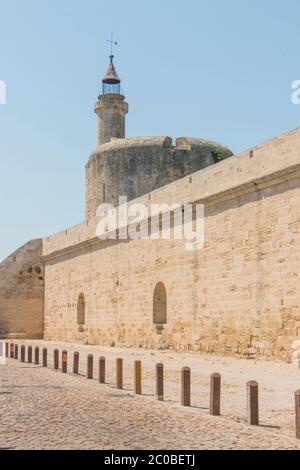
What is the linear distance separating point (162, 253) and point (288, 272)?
5445mm

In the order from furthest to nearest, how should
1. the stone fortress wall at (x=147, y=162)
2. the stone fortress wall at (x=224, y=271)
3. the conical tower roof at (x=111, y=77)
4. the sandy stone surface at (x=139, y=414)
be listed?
1. the conical tower roof at (x=111, y=77)
2. the stone fortress wall at (x=147, y=162)
3. the stone fortress wall at (x=224, y=271)
4. the sandy stone surface at (x=139, y=414)

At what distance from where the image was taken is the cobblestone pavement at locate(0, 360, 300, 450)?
206 inches

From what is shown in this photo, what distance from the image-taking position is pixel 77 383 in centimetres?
981

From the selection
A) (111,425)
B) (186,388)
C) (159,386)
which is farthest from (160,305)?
(111,425)

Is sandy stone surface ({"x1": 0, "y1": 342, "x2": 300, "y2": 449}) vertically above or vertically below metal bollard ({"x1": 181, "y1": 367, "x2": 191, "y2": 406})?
below

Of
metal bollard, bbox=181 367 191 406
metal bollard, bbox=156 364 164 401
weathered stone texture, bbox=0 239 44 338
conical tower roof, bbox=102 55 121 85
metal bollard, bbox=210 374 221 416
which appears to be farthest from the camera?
conical tower roof, bbox=102 55 121 85

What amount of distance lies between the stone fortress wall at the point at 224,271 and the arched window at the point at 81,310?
1877 millimetres

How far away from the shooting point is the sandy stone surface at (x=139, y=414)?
5.33m

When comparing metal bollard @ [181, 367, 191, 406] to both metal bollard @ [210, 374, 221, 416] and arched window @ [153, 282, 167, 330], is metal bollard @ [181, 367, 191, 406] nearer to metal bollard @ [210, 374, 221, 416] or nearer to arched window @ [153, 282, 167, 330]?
metal bollard @ [210, 374, 221, 416]

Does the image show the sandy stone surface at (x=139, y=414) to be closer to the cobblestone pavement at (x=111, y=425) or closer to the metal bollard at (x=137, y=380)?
the cobblestone pavement at (x=111, y=425)

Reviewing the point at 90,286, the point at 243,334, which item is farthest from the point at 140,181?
the point at 243,334

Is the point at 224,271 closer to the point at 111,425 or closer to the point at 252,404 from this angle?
the point at 252,404

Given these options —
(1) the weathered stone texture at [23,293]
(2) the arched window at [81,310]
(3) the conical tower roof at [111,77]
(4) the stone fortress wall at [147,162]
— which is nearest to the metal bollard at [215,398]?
(2) the arched window at [81,310]

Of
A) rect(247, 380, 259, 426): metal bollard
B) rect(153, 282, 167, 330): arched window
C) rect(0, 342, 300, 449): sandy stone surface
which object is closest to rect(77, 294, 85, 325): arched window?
rect(153, 282, 167, 330): arched window
